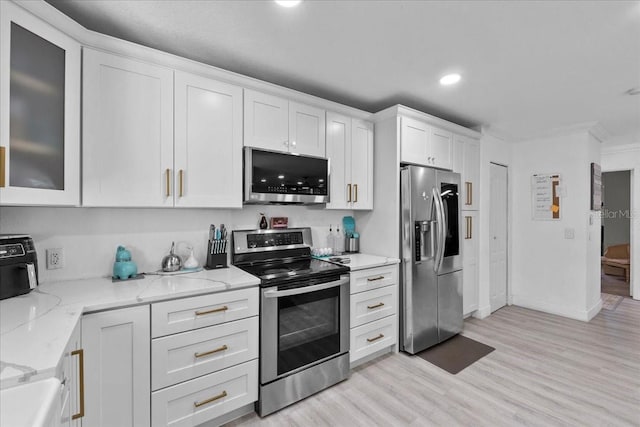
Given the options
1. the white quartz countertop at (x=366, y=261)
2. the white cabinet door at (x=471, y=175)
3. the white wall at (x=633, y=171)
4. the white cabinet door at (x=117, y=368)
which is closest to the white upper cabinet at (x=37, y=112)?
the white cabinet door at (x=117, y=368)

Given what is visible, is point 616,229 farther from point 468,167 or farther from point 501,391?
point 501,391

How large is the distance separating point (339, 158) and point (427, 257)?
50.5 inches

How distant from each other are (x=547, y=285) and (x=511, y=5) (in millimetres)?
3831

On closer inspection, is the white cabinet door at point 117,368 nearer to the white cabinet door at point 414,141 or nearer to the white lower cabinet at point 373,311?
the white lower cabinet at point 373,311

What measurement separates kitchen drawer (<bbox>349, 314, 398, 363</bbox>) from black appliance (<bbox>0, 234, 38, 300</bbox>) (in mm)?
2104

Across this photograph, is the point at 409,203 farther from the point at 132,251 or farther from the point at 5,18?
the point at 5,18

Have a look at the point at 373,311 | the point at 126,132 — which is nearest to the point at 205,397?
the point at 373,311

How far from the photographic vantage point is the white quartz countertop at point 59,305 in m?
0.84

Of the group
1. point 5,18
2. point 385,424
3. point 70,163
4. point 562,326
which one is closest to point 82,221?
point 70,163

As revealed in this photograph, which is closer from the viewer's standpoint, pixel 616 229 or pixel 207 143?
pixel 207 143

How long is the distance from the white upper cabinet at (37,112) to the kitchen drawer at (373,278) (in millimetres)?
1937

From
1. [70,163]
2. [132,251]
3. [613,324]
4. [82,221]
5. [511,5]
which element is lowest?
[613,324]

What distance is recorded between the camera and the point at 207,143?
2.04m

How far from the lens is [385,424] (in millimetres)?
1888
